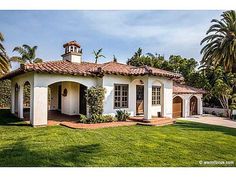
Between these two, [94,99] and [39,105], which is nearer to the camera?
[39,105]

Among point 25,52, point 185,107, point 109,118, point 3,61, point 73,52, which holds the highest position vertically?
point 73,52

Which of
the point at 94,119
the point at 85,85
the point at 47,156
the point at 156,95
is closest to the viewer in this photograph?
the point at 47,156

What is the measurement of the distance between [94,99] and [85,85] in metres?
0.95

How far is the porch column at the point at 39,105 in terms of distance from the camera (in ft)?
34.7

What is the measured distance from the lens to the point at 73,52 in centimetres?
1409

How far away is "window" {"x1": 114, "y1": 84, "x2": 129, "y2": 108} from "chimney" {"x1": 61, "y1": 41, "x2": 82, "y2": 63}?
3179 mm

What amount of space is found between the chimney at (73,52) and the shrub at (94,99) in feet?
9.96

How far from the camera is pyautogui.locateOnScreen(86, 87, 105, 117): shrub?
39.7 ft

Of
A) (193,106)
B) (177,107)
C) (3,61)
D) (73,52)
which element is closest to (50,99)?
(73,52)

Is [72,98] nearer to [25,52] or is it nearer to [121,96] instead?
[121,96]

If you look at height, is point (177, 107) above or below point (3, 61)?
below

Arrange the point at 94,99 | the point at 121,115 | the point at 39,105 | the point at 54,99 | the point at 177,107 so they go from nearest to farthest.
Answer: the point at 39,105 → the point at 94,99 → the point at 121,115 → the point at 54,99 → the point at 177,107
